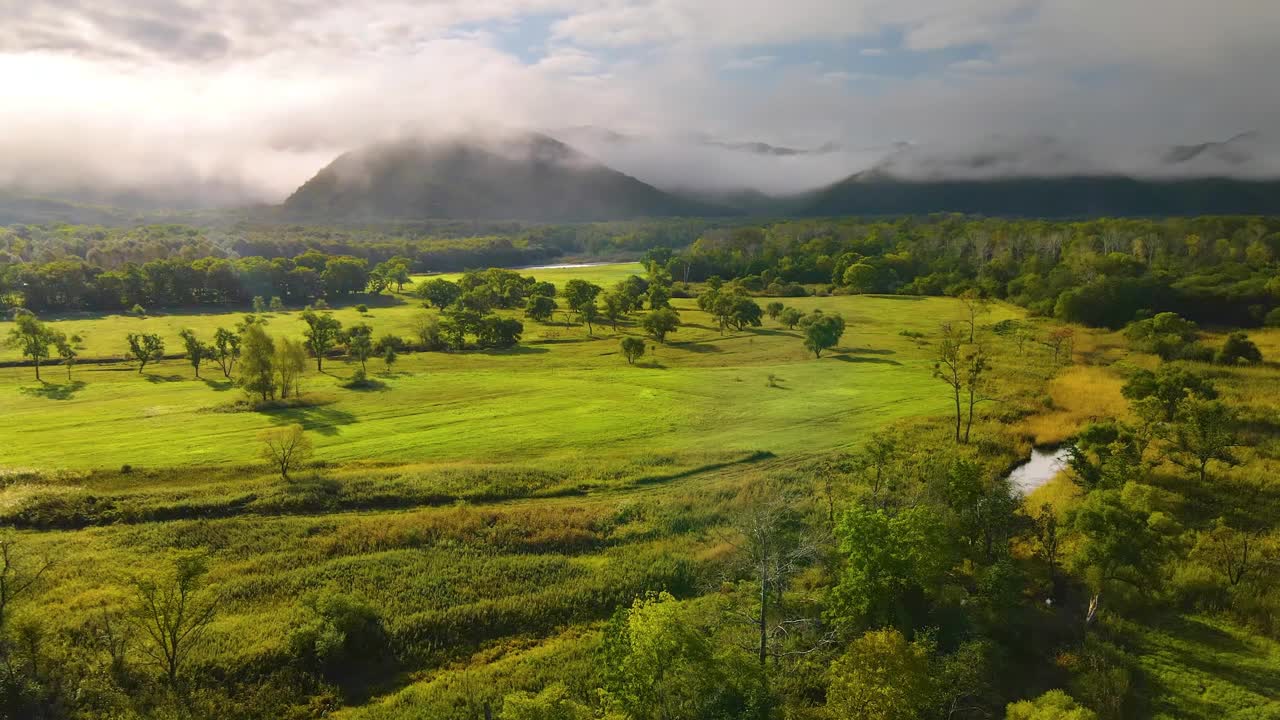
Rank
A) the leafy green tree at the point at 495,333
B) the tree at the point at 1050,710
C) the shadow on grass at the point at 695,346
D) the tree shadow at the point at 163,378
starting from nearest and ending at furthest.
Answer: the tree at the point at 1050,710 → the tree shadow at the point at 163,378 → the shadow on grass at the point at 695,346 → the leafy green tree at the point at 495,333

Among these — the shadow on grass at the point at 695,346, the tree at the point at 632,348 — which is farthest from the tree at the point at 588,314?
the tree at the point at 632,348

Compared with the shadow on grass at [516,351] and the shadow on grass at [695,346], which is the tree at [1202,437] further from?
the shadow on grass at [516,351]

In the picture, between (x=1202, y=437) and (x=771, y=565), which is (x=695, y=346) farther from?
(x=771, y=565)

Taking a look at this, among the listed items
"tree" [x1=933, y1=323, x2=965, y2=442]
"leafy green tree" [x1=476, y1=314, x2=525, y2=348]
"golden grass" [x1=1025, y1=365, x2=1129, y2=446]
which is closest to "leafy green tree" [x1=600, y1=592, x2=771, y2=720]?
"tree" [x1=933, y1=323, x2=965, y2=442]

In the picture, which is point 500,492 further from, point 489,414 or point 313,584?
point 489,414

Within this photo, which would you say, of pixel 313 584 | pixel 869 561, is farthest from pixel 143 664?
pixel 869 561

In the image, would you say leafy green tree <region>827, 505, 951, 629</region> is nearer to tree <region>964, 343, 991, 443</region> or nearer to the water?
the water
